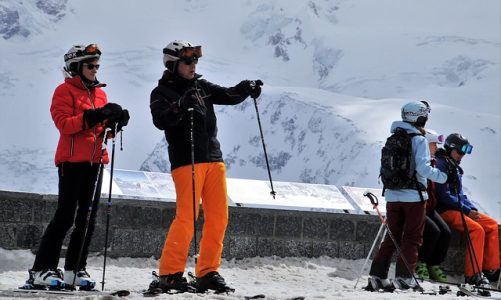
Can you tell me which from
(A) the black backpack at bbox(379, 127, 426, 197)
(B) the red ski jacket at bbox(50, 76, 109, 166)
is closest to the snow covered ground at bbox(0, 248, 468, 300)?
(A) the black backpack at bbox(379, 127, 426, 197)

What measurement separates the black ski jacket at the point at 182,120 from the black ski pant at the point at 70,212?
0.48 meters

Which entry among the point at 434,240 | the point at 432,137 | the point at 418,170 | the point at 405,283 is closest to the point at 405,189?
the point at 418,170

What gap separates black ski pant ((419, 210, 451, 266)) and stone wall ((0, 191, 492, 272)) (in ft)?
2.30

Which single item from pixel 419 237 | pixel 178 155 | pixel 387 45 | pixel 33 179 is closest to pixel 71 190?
pixel 178 155

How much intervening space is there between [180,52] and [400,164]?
73.5 inches

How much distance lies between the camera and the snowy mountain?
104000 millimetres

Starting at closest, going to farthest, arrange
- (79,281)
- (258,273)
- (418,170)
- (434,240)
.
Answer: (79,281)
(418,170)
(258,273)
(434,240)

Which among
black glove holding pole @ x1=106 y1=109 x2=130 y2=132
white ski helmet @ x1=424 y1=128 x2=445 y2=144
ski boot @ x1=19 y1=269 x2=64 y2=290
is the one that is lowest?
ski boot @ x1=19 y1=269 x2=64 y2=290

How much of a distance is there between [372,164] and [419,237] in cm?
9736

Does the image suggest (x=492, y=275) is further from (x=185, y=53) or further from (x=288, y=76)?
(x=288, y=76)

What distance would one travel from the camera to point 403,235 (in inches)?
266

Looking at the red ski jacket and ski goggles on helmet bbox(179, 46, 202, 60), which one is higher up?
ski goggles on helmet bbox(179, 46, 202, 60)

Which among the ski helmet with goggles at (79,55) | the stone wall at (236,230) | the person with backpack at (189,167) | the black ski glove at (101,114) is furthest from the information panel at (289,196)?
the black ski glove at (101,114)

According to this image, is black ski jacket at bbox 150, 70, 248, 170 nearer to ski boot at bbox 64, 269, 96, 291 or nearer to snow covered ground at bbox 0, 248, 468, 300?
ski boot at bbox 64, 269, 96, 291
